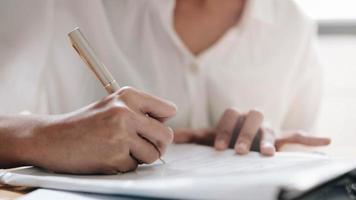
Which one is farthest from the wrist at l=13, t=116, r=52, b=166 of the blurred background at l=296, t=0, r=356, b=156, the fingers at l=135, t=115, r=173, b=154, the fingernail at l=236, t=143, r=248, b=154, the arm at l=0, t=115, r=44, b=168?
the blurred background at l=296, t=0, r=356, b=156

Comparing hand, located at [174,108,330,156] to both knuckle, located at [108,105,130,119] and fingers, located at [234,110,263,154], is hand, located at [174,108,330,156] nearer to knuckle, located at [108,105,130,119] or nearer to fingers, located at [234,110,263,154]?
fingers, located at [234,110,263,154]

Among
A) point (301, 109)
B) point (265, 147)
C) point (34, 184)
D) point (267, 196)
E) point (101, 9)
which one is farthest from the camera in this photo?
point (301, 109)

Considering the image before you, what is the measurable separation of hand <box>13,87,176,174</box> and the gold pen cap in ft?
0.13

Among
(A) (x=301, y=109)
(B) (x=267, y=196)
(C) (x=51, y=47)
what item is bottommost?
(A) (x=301, y=109)

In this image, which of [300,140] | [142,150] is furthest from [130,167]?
[300,140]

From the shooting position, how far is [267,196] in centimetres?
41

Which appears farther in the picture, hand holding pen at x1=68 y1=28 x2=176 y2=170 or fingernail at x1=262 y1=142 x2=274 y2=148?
fingernail at x1=262 y1=142 x2=274 y2=148

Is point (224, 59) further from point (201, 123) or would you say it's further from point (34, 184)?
point (34, 184)

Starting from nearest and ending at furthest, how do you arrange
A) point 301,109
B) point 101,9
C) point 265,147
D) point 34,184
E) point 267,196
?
point 267,196 → point 34,184 → point 265,147 → point 101,9 → point 301,109

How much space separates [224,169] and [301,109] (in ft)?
2.02

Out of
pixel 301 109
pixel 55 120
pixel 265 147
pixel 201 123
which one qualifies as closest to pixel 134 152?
pixel 55 120

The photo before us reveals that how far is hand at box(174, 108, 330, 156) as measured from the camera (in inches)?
28.5

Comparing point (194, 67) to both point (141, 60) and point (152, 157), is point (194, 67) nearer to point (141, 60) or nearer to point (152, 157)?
point (141, 60)


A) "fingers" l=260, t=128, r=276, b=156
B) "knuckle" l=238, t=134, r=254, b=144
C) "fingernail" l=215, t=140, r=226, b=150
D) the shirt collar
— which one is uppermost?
the shirt collar
